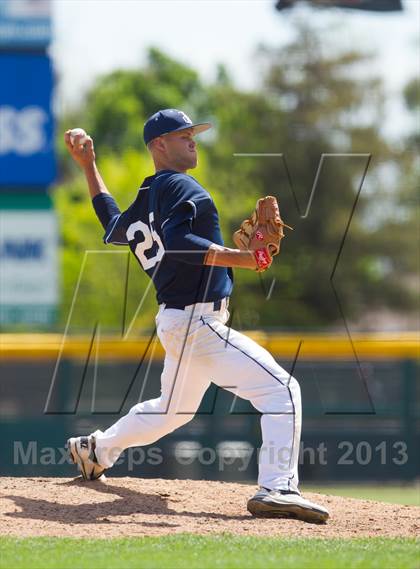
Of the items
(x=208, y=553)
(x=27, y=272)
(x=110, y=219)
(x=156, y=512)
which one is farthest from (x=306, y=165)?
(x=208, y=553)

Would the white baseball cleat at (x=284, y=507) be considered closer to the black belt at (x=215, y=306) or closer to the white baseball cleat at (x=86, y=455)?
the black belt at (x=215, y=306)

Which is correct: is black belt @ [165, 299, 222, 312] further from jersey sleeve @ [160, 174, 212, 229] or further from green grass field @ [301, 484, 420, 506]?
green grass field @ [301, 484, 420, 506]

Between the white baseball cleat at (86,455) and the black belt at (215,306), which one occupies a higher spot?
the black belt at (215,306)

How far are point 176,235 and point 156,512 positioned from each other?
1.43m

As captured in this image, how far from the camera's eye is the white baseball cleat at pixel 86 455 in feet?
20.3

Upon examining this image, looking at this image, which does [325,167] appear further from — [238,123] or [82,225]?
[82,225]

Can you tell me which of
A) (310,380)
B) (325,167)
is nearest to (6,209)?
(310,380)

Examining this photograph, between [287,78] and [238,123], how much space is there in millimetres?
2802

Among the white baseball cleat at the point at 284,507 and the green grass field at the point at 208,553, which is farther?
the white baseball cleat at the point at 284,507

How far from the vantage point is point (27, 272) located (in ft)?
44.3

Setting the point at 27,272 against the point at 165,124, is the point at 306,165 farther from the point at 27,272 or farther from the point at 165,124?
the point at 165,124

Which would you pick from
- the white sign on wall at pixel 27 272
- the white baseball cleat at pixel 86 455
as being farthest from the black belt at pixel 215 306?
the white sign on wall at pixel 27 272

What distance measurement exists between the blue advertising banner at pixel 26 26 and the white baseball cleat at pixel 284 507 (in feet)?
27.2

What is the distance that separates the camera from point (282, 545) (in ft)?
16.4
